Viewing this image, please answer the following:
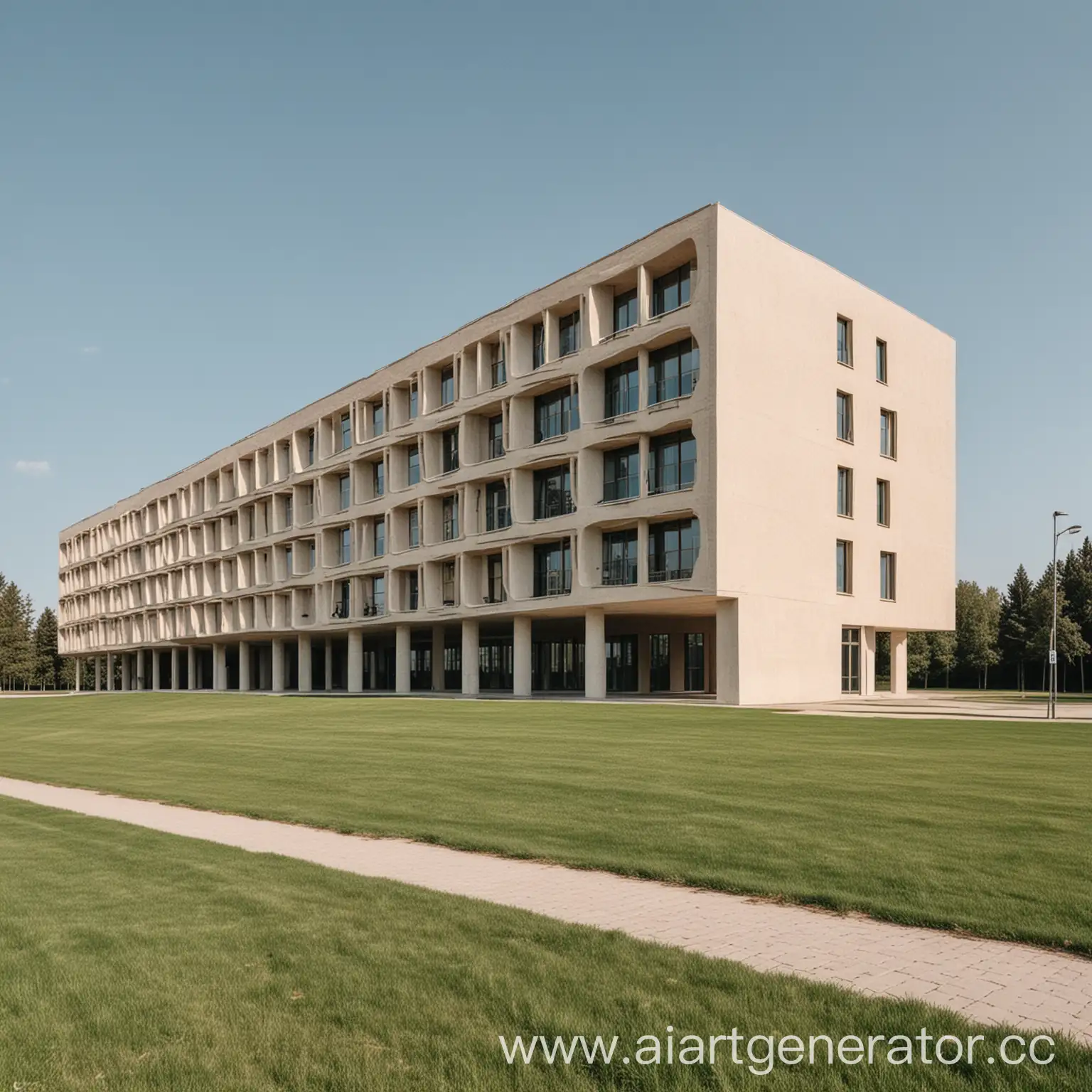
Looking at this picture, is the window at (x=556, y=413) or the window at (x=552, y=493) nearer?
the window at (x=556, y=413)

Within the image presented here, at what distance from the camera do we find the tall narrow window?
48719 millimetres

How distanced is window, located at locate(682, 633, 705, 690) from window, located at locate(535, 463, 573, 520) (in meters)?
12.7

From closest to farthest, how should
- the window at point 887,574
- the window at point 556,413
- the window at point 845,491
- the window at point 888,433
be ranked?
the window at point 556,413
the window at point 845,491
the window at point 888,433
the window at point 887,574

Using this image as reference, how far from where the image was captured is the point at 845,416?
45.6 m

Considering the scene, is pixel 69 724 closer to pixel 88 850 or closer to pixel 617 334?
pixel 617 334

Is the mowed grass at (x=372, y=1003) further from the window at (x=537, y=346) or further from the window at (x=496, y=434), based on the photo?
the window at (x=496, y=434)

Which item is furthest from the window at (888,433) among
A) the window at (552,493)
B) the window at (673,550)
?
the window at (552,493)

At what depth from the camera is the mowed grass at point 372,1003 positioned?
16.1 feet

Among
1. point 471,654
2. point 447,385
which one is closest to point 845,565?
point 471,654

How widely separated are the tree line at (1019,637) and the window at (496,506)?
48.9 meters

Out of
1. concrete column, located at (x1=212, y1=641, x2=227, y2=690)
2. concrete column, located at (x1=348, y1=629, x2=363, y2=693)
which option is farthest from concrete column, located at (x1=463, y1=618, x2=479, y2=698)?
concrete column, located at (x1=212, y1=641, x2=227, y2=690)

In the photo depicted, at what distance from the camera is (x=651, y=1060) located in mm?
5012

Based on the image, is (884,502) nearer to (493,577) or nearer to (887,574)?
(887,574)

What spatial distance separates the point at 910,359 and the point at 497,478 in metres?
22.2
